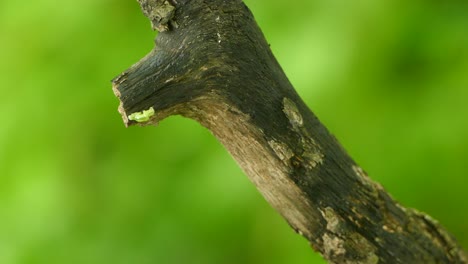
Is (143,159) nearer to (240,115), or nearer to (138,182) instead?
(138,182)

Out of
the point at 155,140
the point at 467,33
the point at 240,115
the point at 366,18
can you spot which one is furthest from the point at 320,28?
the point at 240,115

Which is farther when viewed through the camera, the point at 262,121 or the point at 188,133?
the point at 188,133

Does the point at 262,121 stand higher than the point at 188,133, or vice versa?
the point at 188,133

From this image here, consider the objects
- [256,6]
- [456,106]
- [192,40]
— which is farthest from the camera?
[256,6]

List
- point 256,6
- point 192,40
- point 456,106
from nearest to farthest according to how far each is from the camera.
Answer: point 192,40 → point 456,106 → point 256,6

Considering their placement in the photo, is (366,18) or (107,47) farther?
(107,47)
